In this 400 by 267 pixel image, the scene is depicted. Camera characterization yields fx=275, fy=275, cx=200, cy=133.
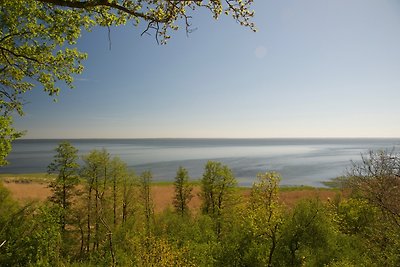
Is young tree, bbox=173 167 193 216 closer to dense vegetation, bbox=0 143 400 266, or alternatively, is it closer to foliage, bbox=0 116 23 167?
dense vegetation, bbox=0 143 400 266

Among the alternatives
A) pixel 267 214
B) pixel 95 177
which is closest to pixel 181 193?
pixel 95 177

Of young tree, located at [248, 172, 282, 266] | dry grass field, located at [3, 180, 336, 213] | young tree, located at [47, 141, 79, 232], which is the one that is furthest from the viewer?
dry grass field, located at [3, 180, 336, 213]

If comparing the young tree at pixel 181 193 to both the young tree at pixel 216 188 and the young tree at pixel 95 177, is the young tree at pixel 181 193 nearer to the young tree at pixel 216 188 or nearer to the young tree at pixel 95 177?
the young tree at pixel 216 188

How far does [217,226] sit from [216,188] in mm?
5163

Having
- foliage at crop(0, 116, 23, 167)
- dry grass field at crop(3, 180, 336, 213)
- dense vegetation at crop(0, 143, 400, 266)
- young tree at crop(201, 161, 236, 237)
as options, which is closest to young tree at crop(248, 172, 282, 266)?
dense vegetation at crop(0, 143, 400, 266)

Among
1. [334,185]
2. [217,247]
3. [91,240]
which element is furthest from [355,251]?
[334,185]

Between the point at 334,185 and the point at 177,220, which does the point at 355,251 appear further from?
the point at 334,185

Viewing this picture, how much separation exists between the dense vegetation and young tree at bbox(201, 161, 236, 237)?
13 cm

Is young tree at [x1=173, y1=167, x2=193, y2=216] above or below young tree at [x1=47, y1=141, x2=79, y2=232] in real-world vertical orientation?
below

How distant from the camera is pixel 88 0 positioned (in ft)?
19.2

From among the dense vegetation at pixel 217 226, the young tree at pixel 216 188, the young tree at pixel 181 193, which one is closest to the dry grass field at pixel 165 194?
the young tree at pixel 181 193

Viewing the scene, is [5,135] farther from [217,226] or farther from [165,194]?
[165,194]

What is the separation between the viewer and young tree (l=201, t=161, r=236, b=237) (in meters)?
36.8

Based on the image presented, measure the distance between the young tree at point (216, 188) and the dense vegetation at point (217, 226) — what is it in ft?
0.44
